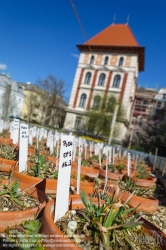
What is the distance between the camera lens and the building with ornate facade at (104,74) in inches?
1156

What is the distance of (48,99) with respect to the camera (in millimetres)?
34062

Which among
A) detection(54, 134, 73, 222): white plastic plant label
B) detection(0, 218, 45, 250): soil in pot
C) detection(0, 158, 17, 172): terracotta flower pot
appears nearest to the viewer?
detection(0, 218, 45, 250): soil in pot

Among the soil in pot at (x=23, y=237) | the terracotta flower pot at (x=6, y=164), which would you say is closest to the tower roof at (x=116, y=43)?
the terracotta flower pot at (x=6, y=164)

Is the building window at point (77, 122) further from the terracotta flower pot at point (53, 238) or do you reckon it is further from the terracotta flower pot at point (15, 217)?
the terracotta flower pot at point (53, 238)

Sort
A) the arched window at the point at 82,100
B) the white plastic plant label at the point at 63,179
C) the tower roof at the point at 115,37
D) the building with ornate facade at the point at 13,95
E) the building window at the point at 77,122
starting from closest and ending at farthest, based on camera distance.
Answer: the white plastic plant label at the point at 63,179, the tower roof at the point at 115,37, the building window at the point at 77,122, the arched window at the point at 82,100, the building with ornate facade at the point at 13,95

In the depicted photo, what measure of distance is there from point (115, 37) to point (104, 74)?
260 inches

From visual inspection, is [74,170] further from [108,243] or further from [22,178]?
[108,243]

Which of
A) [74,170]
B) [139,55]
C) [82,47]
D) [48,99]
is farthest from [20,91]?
[74,170]

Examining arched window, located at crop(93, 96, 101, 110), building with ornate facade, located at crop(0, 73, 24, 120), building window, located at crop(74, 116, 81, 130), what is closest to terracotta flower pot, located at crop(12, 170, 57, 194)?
arched window, located at crop(93, 96, 101, 110)

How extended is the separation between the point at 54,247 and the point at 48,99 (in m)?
33.2

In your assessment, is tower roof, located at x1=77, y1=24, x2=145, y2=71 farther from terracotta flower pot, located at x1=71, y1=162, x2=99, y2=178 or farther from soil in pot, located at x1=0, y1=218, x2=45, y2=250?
soil in pot, located at x1=0, y1=218, x2=45, y2=250

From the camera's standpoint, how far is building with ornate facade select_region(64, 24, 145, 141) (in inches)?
1156

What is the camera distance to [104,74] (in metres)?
30.8

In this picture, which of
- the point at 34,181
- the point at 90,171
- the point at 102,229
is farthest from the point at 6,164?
the point at 102,229
